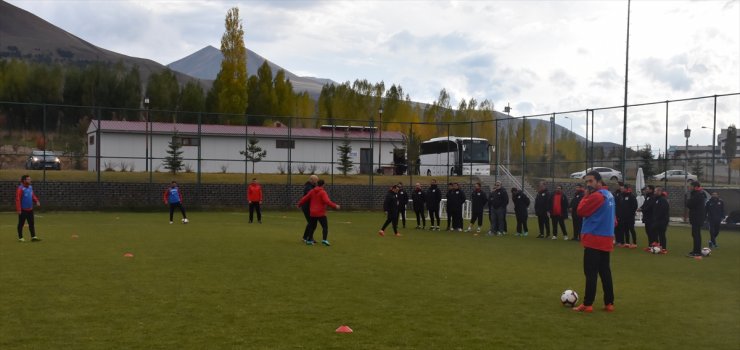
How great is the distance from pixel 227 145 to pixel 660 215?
36.1 metres

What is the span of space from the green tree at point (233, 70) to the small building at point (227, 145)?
13061 millimetres

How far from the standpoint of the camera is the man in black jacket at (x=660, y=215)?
62.1ft

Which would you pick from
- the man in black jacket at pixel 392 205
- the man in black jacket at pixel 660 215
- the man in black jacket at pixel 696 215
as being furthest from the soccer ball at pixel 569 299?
the man in black jacket at pixel 392 205

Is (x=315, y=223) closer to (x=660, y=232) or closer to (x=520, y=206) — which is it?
(x=520, y=206)

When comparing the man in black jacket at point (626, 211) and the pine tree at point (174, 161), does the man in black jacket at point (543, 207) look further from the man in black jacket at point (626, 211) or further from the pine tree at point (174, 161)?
the pine tree at point (174, 161)

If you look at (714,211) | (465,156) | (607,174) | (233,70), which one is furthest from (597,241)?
(233,70)

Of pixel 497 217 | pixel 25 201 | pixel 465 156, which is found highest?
pixel 465 156

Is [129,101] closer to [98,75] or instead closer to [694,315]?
[98,75]

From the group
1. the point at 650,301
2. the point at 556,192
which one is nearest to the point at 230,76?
the point at 556,192

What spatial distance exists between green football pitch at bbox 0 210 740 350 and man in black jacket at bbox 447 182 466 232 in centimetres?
622

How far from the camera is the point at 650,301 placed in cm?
1097

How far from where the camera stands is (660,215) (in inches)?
747

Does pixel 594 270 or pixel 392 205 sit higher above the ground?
pixel 392 205

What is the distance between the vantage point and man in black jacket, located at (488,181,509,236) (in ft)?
80.1
